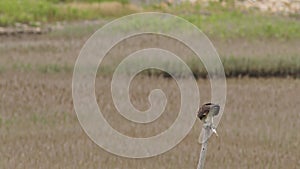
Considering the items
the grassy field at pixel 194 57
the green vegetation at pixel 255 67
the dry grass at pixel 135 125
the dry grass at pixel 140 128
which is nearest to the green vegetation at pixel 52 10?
the grassy field at pixel 194 57

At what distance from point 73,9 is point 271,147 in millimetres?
8500

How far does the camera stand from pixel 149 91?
23.1 feet

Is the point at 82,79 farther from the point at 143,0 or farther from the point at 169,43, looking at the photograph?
the point at 143,0

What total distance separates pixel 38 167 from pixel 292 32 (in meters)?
6.36

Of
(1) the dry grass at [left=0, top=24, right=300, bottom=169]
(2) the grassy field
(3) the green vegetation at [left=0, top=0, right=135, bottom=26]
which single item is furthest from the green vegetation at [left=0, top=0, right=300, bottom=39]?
(1) the dry grass at [left=0, top=24, right=300, bottom=169]

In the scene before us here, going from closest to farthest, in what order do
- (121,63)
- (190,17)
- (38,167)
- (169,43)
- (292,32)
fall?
(38,167), (121,63), (169,43), (292,32), (190,17)

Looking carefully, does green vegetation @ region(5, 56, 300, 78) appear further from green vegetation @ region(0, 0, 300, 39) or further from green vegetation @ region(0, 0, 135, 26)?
green vegetation @ region(0, 0, 135, 26)

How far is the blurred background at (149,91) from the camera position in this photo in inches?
190

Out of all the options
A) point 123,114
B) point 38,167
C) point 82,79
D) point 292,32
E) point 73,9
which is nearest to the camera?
point 38,167

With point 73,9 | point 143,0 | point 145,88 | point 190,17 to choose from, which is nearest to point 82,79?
point 145,88

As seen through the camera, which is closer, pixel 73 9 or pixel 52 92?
pixel 52 92

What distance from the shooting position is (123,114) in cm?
601

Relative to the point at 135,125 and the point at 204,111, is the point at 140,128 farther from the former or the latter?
the point at 204,111

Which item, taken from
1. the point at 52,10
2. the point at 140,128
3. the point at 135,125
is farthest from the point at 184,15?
the point at 140,128
